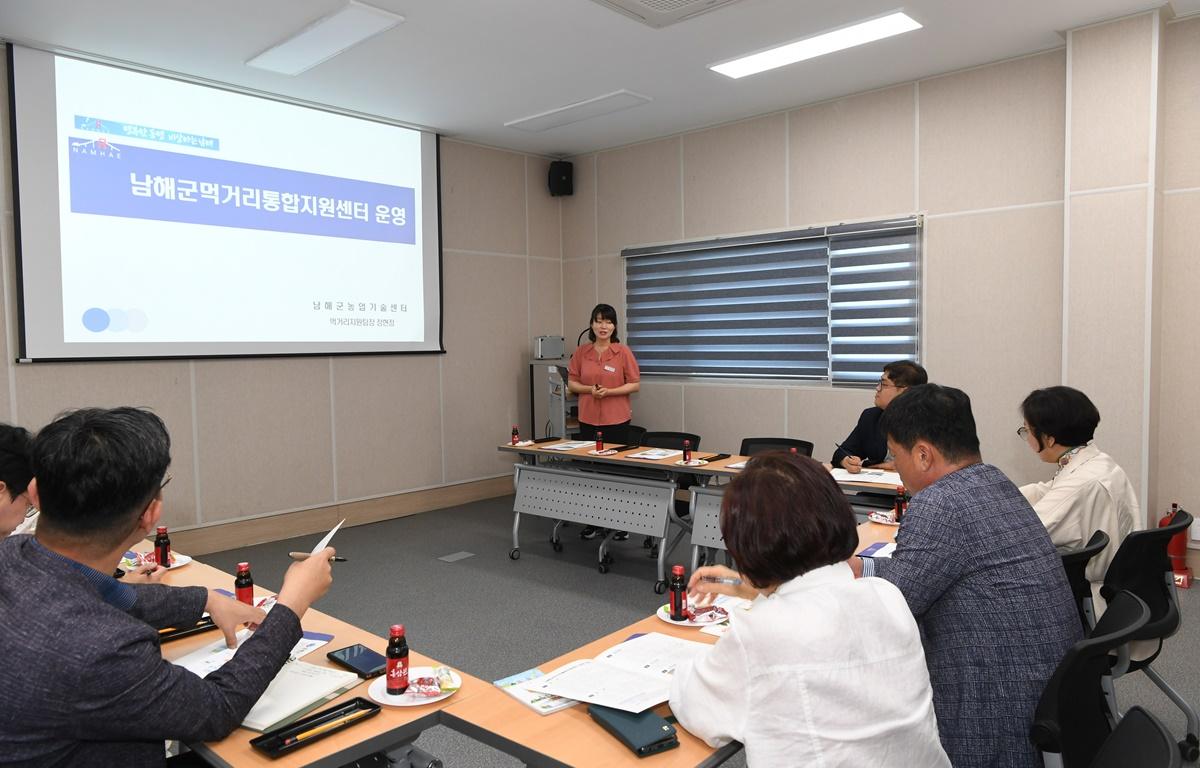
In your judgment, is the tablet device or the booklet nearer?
the tablet device

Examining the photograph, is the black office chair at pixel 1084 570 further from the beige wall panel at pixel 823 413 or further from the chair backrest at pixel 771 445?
the beige wall panel at pixel 823 413

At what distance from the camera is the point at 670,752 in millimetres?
1366

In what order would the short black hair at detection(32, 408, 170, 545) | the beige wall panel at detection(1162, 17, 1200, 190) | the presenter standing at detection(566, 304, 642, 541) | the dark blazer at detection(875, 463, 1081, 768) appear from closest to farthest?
1. the short black hair at detection(32, 408, 170, 545)
2. the dark blazer at detection(875, 463, 1081, 768)
3. the beige wall panel at detection(1162, 17, 1200, 190)
4. the presenter standing at detection(566, 304, 642, 541)

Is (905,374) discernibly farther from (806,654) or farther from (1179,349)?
(806,654)

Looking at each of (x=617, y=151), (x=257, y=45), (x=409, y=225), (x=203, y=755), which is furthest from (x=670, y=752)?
(x=617, y=151)

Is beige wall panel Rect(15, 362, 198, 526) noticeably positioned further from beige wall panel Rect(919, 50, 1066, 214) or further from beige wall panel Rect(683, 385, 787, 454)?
beige wall panel Rect(919, 50, 1066, 214)

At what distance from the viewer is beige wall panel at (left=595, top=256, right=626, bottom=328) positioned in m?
7.22

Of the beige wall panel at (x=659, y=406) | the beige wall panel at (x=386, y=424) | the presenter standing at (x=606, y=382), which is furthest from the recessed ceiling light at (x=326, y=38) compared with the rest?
the beige wall panel at (x=659, y=406)

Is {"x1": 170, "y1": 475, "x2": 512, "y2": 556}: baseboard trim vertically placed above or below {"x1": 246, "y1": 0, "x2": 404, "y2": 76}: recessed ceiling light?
below

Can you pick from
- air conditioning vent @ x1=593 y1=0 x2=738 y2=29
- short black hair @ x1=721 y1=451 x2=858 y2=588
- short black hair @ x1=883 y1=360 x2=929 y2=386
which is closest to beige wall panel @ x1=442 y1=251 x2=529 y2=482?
air conditioning vent @ x1=593 y1=0 x2=738 y2=29

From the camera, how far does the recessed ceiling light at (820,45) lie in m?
4.36

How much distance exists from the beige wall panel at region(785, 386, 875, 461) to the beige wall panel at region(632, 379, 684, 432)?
1.11 metres

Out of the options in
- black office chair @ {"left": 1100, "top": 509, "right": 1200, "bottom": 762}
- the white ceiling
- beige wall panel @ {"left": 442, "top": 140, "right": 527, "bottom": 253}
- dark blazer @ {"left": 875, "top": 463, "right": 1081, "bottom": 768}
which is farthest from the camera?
beige wall panel @ {"left": 442, "top": 140, "right": 527, "bottom": 253}

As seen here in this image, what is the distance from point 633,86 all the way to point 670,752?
4922 millimetres
